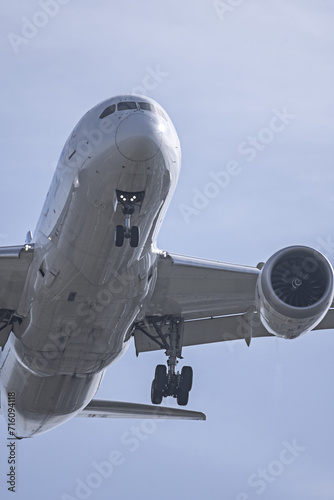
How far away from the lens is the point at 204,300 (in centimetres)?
3088

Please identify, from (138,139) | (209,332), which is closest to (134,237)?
(138,139)

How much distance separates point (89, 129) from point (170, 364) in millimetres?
9516

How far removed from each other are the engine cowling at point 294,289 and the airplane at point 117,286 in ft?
0.10

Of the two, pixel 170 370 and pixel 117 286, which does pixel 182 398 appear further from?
pixel 117 286

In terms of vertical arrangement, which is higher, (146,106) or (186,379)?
(146,106)

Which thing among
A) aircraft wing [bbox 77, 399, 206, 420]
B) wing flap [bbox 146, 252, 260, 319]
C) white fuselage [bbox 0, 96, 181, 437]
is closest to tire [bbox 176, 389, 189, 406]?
wing flap [bbox 146, 252, 260, 319]

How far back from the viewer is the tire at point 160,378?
1233 inches

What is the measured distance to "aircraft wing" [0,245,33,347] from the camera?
27.9 metres

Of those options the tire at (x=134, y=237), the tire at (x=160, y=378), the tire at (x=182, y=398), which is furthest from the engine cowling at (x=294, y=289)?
the tire at (x=134, y=237)

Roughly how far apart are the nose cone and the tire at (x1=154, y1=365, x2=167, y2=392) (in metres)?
9.91

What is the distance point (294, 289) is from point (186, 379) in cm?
506

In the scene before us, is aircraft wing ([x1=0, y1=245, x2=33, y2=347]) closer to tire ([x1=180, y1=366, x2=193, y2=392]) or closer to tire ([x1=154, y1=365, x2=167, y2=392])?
tire ([x1=154, y1=365, x2=167, y2=392])

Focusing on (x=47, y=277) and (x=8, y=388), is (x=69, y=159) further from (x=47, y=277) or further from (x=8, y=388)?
(x=8, y=388)

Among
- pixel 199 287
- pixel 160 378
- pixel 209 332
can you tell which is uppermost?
pixel 209 332
